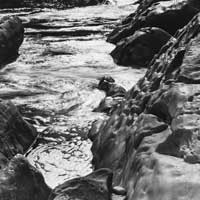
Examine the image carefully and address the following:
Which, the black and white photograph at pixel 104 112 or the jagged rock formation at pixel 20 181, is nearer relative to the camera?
the black and white photograph at pixel 104 112

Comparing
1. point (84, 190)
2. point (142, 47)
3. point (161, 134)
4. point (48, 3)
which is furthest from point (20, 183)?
point (48, 3)

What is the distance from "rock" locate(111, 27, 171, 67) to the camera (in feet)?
58.2

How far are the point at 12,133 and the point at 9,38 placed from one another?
10870 millimetres

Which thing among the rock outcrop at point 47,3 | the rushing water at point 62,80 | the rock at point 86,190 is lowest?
the rushing water at point 62,80

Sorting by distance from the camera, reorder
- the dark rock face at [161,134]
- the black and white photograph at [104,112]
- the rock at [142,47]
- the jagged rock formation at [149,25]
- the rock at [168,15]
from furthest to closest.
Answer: the rock at [168,15] → the jagged rock formation at [149,25] → the rock at [142,47] → the black and white photograph at [104,112] → the dark rock face at [161,134]

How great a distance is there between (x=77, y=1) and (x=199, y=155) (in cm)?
3127

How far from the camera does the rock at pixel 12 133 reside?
9.10m

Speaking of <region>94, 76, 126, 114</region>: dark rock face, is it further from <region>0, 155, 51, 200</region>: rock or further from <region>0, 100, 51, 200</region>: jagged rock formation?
<region>0, 155, 51, 200</region>: rock

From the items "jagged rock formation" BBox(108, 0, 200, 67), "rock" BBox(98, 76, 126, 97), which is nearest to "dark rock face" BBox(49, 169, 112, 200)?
"rock" BBox(98, 76, 126, 97)

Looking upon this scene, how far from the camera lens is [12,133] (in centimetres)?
955

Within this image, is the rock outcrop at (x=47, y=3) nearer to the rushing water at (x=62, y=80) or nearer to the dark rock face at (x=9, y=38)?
the rushing water at (x=62, y=80)

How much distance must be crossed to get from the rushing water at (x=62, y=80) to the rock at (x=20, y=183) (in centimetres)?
145

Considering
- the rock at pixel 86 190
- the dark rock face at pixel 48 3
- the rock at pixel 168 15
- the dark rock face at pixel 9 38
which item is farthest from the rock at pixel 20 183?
the dark rock face at pixel 48 3

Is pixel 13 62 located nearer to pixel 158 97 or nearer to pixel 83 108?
pixel 83 108
